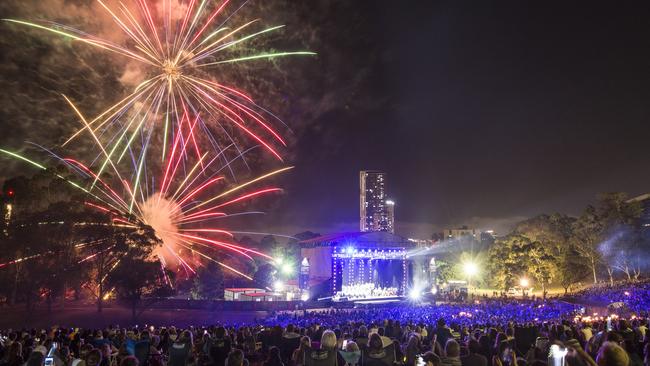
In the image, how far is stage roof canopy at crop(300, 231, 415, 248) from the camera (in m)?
47.5

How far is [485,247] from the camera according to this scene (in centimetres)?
8012

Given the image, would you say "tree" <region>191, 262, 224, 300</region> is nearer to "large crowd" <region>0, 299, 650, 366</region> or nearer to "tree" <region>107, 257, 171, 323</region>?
"tree" <region>107, 257, 171, 323</region>

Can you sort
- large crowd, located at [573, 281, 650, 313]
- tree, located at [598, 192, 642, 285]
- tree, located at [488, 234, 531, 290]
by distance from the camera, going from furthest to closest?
tree, located at [598, 192, 642, 285], tree, located at [488, 234, 531, 290], large crowd, located at [573, 281, 650, 313]

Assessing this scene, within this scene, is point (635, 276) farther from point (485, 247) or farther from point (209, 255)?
point (209, 255)

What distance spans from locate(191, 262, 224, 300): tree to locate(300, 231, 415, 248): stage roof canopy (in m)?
11.5

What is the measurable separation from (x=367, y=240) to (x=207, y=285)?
18333 millimetres

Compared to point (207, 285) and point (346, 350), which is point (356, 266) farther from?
point (346, 350)

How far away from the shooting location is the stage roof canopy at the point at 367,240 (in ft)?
156

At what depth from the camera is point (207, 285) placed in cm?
4991

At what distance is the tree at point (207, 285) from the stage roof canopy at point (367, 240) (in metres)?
11.5

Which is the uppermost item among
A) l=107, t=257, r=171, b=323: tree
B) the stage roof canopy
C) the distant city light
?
the stage roof canopy

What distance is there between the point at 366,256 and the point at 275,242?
1139 inches

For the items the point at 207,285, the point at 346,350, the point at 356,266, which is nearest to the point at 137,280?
the point at 207,285

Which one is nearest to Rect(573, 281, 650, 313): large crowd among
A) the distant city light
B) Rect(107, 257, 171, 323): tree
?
Rect(107, 257, 171, 323): tree
